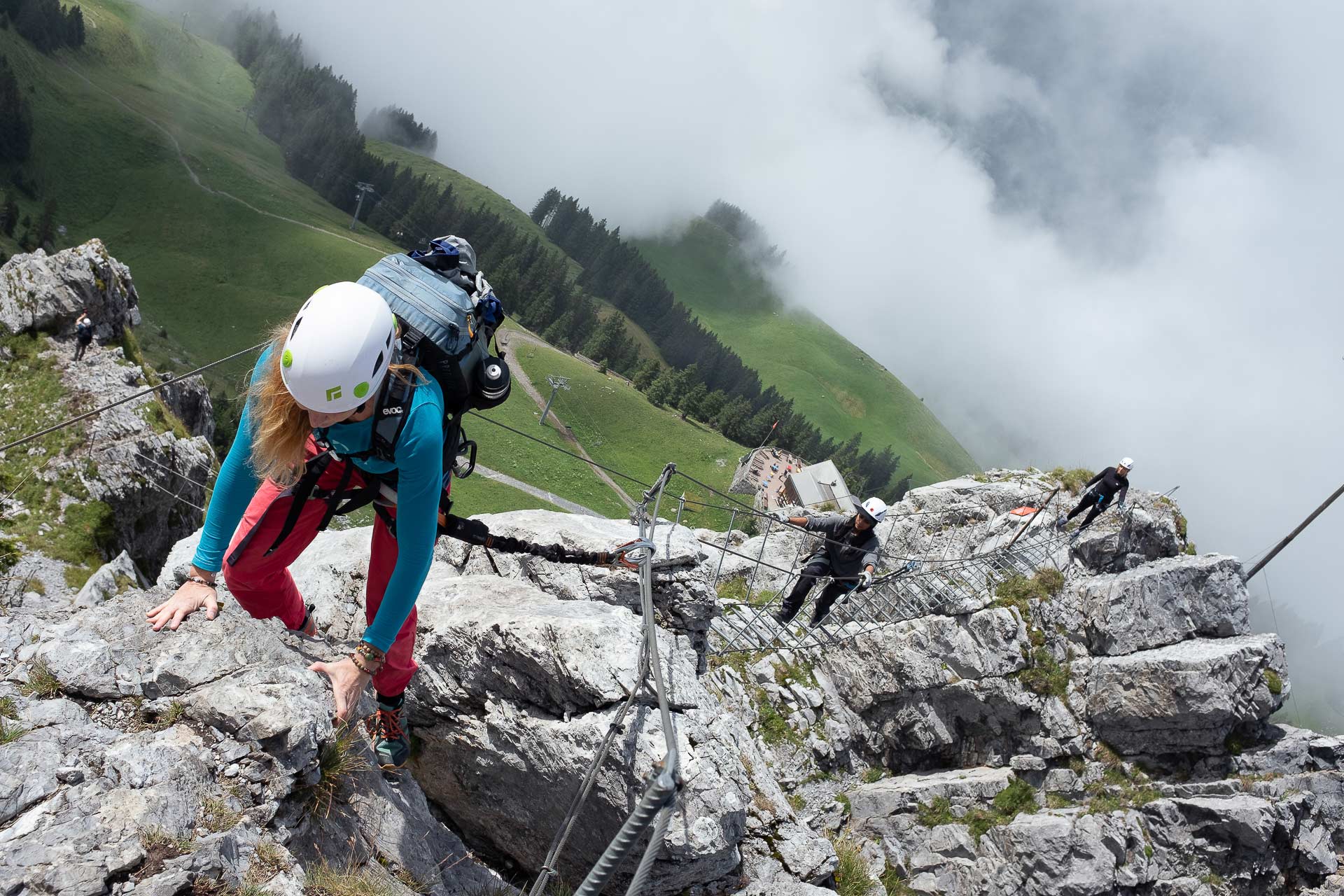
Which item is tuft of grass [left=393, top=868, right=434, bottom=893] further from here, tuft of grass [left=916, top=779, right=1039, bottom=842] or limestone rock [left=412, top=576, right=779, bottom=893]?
tuft of grass [left=916, top=779, right=1039, bottom=842]

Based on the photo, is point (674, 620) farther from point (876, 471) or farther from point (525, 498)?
point (876, 471)

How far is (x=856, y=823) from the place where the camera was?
16.3 metres

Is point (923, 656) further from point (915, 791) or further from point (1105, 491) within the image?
point (1105, 491)

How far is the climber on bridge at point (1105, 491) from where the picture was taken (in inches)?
970

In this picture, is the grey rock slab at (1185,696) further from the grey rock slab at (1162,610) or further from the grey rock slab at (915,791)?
the grey rock slab at (915,791)

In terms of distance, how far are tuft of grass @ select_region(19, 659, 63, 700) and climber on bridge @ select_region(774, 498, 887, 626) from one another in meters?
11.7

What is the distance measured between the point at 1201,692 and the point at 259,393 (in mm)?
23147

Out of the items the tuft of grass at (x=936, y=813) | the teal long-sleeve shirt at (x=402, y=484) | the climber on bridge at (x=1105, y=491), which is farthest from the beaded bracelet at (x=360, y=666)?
the climber on bridge at (x=1105, y=491)

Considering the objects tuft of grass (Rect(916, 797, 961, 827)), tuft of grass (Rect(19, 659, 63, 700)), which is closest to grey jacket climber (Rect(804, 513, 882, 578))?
tuft of grass (Rect(916, 797, 961, 827))

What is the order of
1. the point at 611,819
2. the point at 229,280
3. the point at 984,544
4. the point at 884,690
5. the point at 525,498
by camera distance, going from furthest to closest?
the point at 229,280 → the point at 525,498 → the point at 984,544 → the point at 884,690 → the point at 611,819

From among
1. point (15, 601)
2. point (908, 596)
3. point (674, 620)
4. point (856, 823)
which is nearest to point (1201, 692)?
point (908, 596)

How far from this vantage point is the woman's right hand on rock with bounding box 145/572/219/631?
5.89 meters

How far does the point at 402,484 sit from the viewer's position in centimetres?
468

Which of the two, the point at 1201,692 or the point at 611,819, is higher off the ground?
the point at 1201,692
